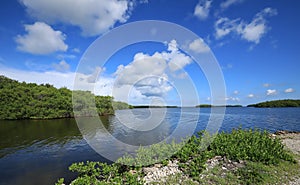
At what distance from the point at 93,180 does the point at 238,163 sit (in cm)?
591

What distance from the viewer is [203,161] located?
295 inches

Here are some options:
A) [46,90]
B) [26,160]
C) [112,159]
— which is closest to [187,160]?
[112,159]

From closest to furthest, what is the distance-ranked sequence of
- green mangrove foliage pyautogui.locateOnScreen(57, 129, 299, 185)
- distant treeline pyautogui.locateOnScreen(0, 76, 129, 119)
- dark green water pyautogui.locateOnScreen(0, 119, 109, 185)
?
1. green mangrove foliage pyautogui.locateOnScreen(57, 129, 299, 185)
2. dark green water pyautogui.locateOnScreen(0, 119, 109, 185)
3. distant treeline pyautogui.locateOnScreen(0, 76, 129, 119)

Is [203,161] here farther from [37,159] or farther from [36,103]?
[36,103]

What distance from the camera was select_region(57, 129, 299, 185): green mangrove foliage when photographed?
6325 millimetres

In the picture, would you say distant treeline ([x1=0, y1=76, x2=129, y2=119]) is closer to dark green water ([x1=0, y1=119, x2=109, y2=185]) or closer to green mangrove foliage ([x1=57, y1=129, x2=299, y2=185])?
dark green water ([x1=0, y1=119, x2=109, y2=185])

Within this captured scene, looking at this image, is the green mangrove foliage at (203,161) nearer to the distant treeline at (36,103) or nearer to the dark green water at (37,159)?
the dark green water at (37,159)

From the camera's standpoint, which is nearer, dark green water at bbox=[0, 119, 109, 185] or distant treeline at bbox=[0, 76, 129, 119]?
dark green water at bbox=[0, 119, 109, 185]

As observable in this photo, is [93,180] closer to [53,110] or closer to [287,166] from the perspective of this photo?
[287,166]

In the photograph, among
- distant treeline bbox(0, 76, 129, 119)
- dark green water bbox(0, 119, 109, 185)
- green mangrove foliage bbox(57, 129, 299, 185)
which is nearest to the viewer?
green mangrove foliage bbox(57, 129, 299, 185)

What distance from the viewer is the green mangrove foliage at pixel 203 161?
6.32m

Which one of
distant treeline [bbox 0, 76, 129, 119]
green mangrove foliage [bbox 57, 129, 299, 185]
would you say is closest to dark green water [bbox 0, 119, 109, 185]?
green mangrove foliage [bbox 57, 129, 299, 185]

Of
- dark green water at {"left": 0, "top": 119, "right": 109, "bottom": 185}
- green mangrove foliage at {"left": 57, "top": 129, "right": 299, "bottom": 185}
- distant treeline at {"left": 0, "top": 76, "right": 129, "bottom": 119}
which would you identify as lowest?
dark green water at {"left": 0, "top": 119, "right": 109, "bottom": 185}

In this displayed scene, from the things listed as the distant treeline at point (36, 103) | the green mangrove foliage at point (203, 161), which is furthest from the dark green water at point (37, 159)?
the distant treeline at point (36, 103)
